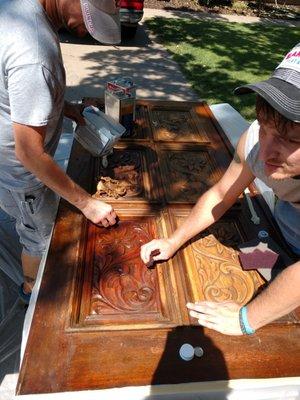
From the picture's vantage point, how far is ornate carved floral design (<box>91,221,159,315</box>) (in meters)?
1.34

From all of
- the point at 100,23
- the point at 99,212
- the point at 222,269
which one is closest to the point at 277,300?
the point at 222,269

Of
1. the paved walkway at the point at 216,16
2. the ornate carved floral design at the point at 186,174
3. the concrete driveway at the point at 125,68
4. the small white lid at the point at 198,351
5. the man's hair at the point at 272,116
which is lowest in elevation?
the concrete driveway at the point at 125,68

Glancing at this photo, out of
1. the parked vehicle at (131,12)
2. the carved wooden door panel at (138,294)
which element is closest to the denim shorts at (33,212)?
the carved wooden door panel at (138,294)

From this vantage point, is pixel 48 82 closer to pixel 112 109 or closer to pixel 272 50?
pixel 112 109

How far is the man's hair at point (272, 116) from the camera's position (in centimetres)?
103

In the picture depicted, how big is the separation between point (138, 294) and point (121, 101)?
3.93 ft

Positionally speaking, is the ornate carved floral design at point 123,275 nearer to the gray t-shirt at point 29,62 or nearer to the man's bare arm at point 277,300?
the man's bare arm at point 277,300

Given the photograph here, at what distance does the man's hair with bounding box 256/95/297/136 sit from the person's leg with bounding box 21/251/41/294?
1.49 m

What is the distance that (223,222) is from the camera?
69.7 inches

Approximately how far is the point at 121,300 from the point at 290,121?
865 millimetres

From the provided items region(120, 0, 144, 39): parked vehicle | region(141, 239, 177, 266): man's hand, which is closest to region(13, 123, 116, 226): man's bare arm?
region(141, 239, 177, 266): man's hand

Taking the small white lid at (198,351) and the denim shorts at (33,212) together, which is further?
the denim shorts at (33,212)

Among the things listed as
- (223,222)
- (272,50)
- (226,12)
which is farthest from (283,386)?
(226,12)

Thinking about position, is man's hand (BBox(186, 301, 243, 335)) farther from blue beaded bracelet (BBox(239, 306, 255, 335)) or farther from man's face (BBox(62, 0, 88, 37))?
man's face (BBox(62, 0, 88, 37))
